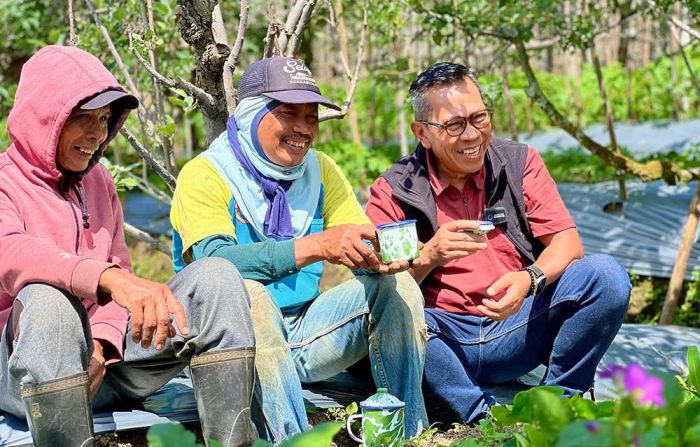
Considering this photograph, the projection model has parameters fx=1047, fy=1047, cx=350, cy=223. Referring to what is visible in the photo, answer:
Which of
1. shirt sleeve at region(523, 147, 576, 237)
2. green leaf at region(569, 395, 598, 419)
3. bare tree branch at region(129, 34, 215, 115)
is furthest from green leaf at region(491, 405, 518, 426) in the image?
bare tree branch at region(129, 34, 215, 115)

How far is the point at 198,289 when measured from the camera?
2566 mm

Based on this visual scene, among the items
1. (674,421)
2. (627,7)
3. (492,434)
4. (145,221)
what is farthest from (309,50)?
(674,421)

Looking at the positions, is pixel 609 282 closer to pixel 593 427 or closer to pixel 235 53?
pixel 235 53

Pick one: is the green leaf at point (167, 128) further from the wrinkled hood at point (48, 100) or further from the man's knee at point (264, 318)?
the man's knee at point (264, 318)

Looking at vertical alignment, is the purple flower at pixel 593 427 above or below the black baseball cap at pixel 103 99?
below

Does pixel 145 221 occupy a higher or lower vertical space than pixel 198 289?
lower

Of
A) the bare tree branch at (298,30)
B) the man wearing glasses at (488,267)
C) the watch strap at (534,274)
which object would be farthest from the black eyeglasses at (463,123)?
the bare tree branch at (298,30)

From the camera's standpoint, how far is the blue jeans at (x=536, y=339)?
3.17 meters

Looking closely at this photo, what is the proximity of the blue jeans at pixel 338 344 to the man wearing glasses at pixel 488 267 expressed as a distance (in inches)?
8.6

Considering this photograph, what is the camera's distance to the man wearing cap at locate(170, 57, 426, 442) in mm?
2785

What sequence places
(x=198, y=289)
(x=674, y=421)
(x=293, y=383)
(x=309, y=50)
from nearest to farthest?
(x=674, y=421), (x=198, y=289), (x=293, y=383), (x=309, y=50)

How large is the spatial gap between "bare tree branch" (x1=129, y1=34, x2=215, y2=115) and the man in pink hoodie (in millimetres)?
361

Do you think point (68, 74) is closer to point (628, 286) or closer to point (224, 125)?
point (224, 125)

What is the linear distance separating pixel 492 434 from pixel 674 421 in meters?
0.99
